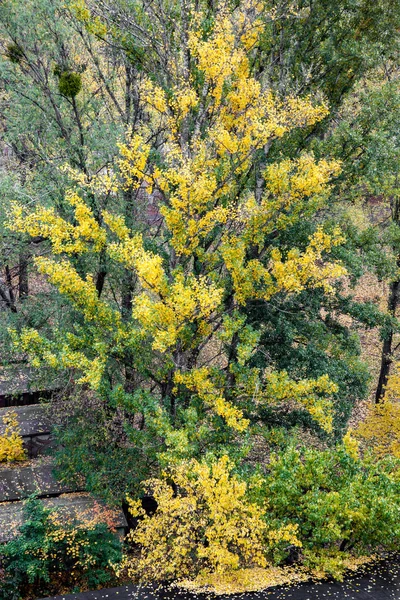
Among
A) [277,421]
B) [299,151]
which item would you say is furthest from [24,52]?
[277,421]

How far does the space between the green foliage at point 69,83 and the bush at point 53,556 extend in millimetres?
9355

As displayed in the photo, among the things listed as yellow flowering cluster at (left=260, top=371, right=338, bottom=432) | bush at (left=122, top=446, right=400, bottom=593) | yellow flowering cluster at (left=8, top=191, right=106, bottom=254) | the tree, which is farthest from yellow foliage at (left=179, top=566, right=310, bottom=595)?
yellow flowering cluster at (left=8, top=191, right=106, bottom=254)

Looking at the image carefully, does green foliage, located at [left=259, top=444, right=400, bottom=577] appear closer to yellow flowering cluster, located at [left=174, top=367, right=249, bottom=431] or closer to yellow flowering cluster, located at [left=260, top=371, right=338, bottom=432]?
yellow flowering cluster, located at [left=260, top=371, right=338, bottom=432]

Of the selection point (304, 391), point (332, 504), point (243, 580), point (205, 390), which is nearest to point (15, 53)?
point (205, 390)

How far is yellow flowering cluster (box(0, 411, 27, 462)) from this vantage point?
1446 cm

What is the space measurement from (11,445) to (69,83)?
9321mm

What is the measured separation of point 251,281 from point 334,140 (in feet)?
14.2

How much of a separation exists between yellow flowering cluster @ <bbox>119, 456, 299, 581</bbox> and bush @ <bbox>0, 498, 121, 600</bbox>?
5.18ft

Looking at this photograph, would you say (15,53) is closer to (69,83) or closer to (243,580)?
(69,83)

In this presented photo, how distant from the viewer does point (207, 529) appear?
30.1 ft

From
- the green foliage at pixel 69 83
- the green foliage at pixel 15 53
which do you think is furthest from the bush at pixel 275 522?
the green foliage at pixel 15 53

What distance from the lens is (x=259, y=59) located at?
1402 centimetres

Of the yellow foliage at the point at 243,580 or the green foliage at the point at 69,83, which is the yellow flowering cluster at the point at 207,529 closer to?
the yellow foliage at the point at 243,580

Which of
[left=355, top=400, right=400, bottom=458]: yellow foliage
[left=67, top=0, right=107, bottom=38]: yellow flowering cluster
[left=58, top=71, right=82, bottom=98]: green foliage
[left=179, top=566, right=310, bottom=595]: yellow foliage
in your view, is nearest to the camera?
[left=179, top=566, right=310, bottom=595]: yellow foliage
